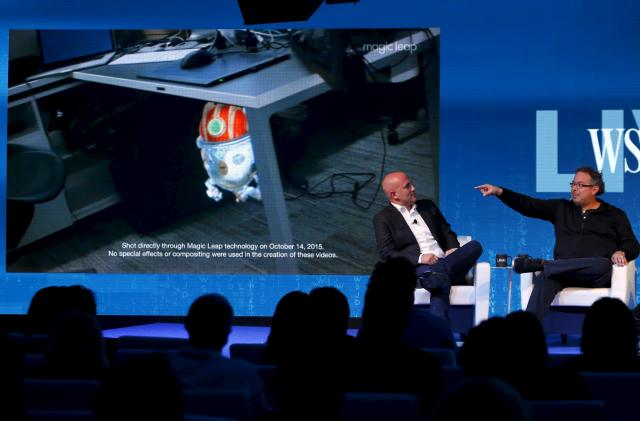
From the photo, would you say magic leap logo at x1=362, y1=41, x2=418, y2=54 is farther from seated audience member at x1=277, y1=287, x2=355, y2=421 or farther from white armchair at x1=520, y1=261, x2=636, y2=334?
seated audience member at x1=277, y1=287, x2=355, y2=421

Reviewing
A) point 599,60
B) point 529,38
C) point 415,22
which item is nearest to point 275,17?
point 415,22

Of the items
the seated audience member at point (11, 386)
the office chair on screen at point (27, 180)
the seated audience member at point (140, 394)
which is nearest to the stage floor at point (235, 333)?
the office chair on screen at point (27, 180)

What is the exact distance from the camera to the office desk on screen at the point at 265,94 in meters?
7.30

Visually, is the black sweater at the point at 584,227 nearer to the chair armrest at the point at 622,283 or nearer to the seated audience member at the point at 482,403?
the chair armrest at the point at 622,283

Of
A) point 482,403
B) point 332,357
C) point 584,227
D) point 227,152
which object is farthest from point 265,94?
point 482,403

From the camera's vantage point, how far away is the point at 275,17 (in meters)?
7.32

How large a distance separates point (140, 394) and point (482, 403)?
0.56 metres

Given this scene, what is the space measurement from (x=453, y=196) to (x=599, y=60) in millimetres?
1489

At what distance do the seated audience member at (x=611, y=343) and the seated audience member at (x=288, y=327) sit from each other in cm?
82

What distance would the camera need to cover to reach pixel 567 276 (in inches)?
237

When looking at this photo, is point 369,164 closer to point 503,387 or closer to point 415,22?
point 415,22

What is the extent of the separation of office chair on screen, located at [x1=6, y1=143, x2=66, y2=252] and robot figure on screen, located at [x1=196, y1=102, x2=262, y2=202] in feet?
3.80

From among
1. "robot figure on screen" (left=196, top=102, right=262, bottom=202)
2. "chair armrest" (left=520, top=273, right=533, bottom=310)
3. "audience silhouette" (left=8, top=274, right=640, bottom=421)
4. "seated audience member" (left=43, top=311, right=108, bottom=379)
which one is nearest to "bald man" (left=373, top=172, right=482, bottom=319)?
"chair armrest" (left=520, top=273, right=533, bottom=310)

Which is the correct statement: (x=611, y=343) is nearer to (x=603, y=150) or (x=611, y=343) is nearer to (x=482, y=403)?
(x=482, y=403)
